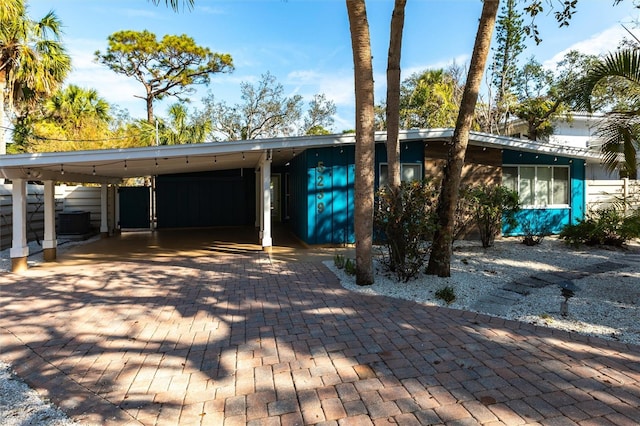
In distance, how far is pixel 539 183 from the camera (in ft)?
35.9

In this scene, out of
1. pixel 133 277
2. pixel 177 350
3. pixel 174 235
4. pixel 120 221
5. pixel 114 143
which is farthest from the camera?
pixel 114 143

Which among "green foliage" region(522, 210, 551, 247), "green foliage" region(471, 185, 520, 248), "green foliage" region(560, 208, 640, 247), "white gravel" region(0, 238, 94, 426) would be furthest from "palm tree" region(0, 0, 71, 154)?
"green foliage" region(560, 208, 640, 247)

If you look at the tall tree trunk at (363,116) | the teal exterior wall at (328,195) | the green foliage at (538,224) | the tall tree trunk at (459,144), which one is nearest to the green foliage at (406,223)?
the tall tree trunk at (459,144)

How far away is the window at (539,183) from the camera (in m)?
10.7

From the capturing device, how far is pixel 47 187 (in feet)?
25.7

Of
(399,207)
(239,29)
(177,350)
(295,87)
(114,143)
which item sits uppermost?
(295,87)

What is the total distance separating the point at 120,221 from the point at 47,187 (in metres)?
6.77

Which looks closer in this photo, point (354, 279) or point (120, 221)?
point (354, 279)

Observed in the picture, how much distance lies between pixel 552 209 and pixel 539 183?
87cm

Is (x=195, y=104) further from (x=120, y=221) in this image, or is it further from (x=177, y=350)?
(x=177, y=350)

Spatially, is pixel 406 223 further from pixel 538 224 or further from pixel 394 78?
pixel 538 224

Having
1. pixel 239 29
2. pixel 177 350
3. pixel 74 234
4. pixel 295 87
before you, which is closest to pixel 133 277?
pixel 177 350

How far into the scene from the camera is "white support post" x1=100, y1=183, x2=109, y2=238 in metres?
11.3

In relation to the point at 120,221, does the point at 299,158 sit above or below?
above
